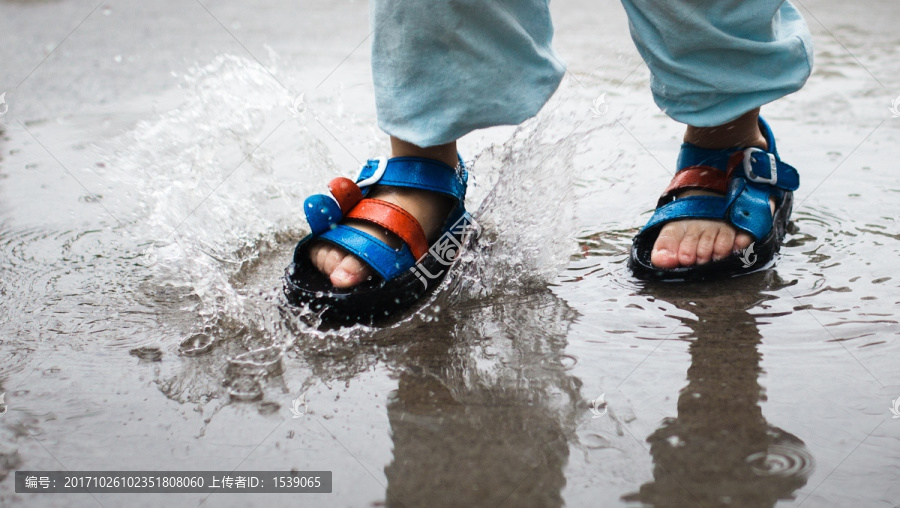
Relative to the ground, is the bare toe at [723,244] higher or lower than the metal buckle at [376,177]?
lower

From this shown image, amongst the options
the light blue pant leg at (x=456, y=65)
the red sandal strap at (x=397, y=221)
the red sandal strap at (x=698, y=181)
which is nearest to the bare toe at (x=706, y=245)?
the red sandal strap at (x=698, y=181)

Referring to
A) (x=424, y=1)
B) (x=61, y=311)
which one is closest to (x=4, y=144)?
(x=61, y=311)

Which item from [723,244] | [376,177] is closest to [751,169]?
[723,244]

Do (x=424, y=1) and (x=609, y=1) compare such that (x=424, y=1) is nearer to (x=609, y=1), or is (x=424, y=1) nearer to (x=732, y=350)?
(x=732, y=350)

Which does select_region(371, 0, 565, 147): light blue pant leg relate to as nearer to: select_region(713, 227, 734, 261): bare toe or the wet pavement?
the wet pavement

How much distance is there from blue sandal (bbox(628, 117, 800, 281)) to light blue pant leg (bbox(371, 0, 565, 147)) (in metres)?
0.35

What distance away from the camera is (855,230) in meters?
1.52

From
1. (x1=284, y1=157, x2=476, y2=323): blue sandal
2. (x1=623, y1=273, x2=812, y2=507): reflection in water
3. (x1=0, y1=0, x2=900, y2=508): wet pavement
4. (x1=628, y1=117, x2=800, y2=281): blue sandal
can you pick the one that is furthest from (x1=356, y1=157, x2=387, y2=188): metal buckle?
(x1=623, y1=273, x2=812, y2=507): reflection in water

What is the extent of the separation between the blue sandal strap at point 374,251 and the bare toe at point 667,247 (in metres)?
0.44

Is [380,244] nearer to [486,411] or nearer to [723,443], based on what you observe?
[486,411]

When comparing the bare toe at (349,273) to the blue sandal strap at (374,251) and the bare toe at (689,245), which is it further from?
the bare toe at (689,245)

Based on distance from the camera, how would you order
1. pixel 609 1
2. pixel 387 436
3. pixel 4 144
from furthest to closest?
pixel 609 1 → pixel 4 144 → pixel 387 436

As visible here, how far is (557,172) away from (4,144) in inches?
70.1

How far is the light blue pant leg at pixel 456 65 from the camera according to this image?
3.98 ft
